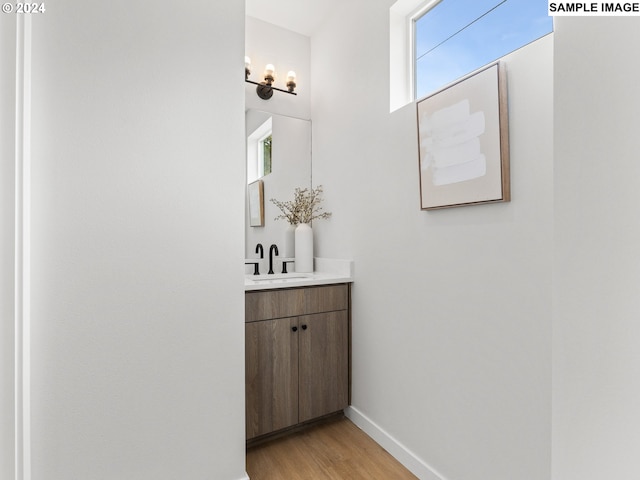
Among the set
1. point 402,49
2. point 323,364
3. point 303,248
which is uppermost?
point 402,49

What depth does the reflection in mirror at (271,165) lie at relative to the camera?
2.40 m

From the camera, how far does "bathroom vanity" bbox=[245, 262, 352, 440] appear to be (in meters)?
1.84

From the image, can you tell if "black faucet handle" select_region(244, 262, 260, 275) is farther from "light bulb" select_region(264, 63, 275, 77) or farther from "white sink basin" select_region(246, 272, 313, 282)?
"light bulb" select_region(264, 63, 275, 77)

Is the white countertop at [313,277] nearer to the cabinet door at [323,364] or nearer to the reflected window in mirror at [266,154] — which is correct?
the cabinet door at [323,364]

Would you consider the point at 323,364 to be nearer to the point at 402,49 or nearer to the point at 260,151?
the point at 260,151

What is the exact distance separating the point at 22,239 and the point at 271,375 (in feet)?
4.26

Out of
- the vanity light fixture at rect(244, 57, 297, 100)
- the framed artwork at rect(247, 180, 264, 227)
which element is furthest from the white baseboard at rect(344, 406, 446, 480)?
the vanity light fixture at rect(244, 57, 297, 100)

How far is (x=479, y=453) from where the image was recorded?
1.39 m

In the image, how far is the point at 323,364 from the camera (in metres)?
2.07

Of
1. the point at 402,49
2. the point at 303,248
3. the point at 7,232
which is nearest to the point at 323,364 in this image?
the point at 303,248

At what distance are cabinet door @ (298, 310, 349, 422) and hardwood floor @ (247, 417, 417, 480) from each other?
0.42 ft

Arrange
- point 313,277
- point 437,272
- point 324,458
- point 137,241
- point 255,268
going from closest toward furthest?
1. point 137,241
2. point 437,272
3. point 324,458
4. point 313,277
5. point 255,268

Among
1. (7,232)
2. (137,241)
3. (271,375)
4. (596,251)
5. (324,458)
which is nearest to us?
(596,251)

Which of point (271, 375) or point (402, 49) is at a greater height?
point (402, 49)
